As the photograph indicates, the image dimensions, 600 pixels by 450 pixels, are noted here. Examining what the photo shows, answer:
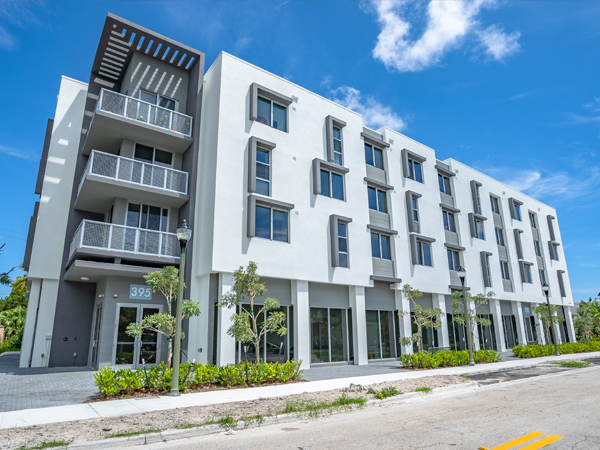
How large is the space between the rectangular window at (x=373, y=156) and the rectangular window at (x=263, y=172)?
8410 millimetres

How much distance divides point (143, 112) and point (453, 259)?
935 inches

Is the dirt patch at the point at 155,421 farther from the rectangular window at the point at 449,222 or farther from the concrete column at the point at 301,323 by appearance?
the rectangular window at the point at 449,222

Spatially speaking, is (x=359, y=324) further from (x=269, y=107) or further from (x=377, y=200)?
(x=269, y=107)

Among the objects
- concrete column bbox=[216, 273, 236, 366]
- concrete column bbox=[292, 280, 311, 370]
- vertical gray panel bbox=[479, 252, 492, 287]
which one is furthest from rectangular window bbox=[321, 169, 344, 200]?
vertical gray panel bbox=[479, 252, 492, 287]

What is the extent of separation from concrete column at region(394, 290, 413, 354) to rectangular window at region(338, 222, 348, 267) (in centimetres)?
508

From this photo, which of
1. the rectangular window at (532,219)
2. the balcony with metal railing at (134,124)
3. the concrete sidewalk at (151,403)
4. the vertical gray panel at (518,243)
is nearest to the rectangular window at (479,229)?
the vertical gray panel at (518,243)

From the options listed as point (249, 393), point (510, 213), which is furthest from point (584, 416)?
point (510, 213)

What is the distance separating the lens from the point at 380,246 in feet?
82.4

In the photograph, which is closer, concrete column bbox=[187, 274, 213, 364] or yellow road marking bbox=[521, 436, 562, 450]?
yellow road marking bbox=[521, 436, 562, 450]

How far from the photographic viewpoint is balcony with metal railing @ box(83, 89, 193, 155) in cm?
1831

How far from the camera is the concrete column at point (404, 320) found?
24203 millimetres

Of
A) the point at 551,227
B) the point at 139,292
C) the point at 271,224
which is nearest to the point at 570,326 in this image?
the point at 551,227

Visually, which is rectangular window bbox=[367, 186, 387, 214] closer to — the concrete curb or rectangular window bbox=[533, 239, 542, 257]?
the concrete curb

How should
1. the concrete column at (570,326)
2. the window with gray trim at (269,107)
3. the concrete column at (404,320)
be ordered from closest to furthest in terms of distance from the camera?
the window with gray trim at (269,107) → the concrete column at (404,320) → the concrete column at (570,326)
